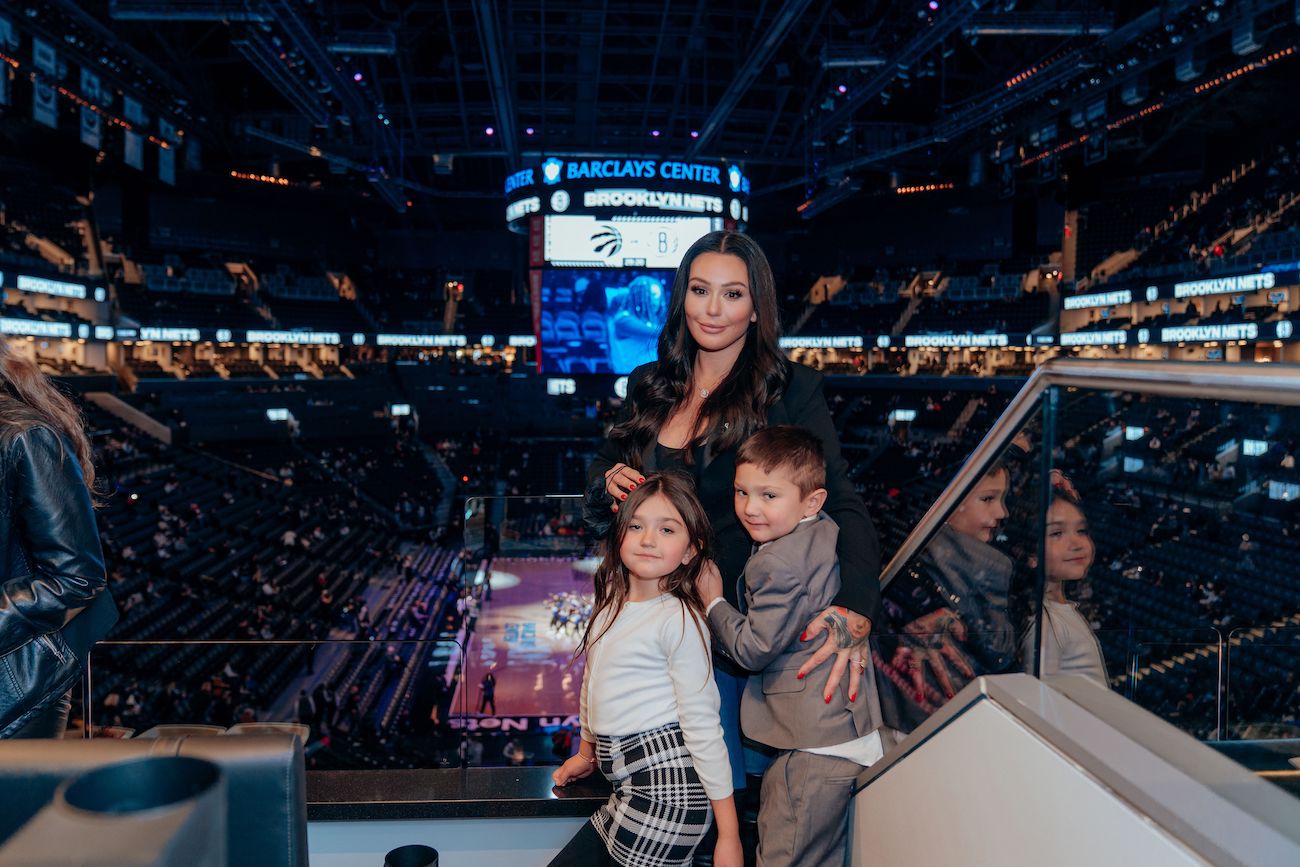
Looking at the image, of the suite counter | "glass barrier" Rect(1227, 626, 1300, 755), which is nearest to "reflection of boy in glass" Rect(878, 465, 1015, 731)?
"glass barrier" Rect(1227, 626, 1300, 755)

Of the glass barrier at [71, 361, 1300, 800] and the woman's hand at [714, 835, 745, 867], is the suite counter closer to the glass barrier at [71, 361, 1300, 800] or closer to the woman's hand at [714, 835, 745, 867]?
the glass barrier at [71, 361, 1300, 800]

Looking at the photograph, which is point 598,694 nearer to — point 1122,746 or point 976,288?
point 1122,746

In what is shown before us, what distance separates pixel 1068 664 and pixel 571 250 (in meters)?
11.1

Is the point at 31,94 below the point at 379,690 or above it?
above

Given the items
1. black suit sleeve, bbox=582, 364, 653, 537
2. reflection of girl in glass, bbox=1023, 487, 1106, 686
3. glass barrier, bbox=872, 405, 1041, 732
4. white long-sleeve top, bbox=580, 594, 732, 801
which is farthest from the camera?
black suit sleeve, bbox=582, 364, 653, 537

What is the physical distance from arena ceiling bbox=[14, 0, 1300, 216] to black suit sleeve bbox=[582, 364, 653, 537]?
10019 mm

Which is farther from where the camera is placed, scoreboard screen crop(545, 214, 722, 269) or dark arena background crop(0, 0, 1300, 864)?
scoreboard screen crop(545, 214, 722, 269)

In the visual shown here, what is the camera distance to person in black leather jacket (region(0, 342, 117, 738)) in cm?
157

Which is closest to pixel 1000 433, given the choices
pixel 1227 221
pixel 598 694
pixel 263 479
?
pixel 598 694

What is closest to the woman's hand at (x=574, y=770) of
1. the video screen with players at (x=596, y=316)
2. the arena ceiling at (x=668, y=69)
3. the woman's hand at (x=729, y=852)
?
the woman's hand at (x=729, y=852)

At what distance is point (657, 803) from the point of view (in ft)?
5.53

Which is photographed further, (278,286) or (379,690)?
(278,286)

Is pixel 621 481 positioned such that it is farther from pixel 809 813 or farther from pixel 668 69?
pixel 668 69

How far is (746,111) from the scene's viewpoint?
17828 mm
